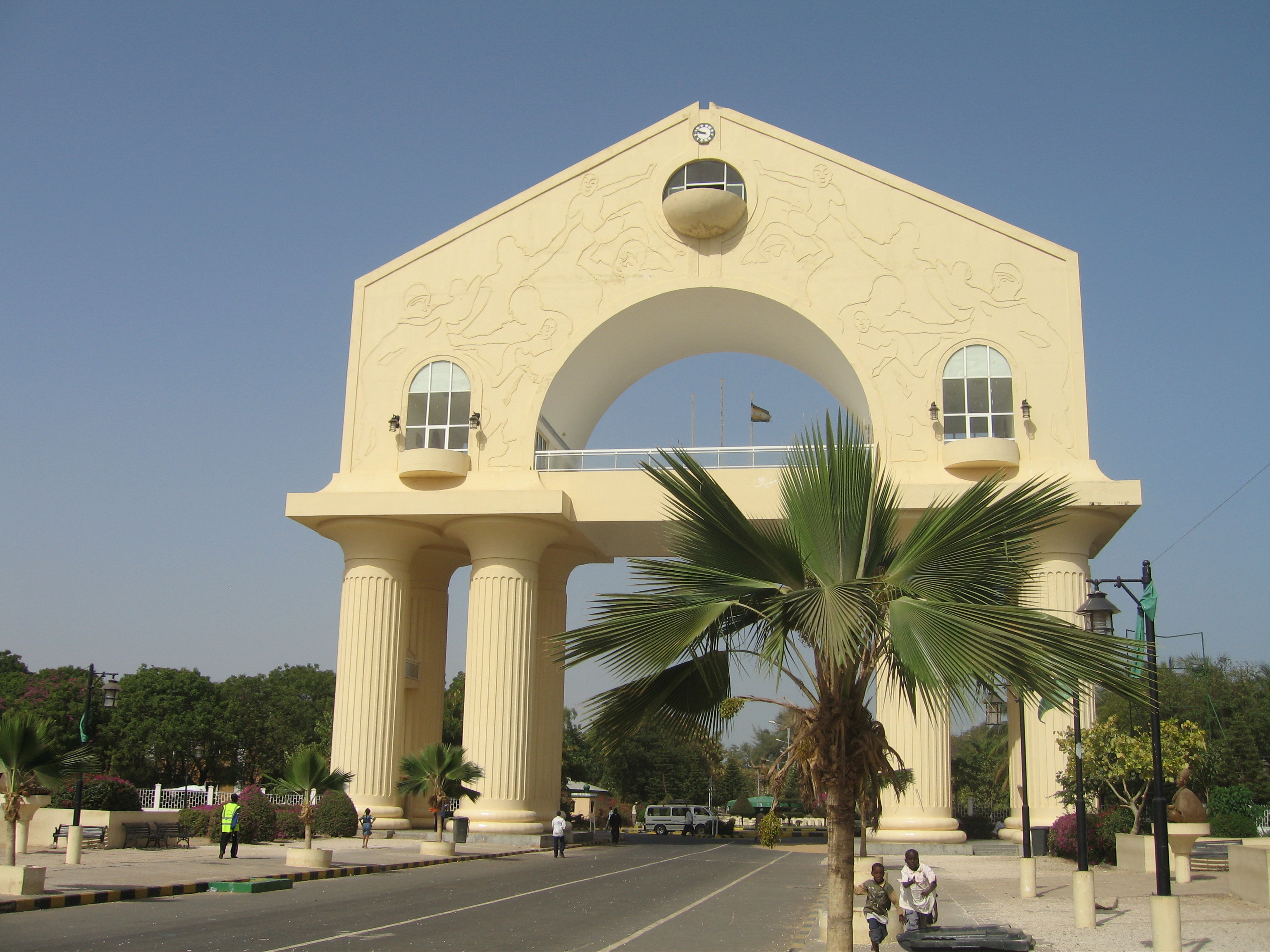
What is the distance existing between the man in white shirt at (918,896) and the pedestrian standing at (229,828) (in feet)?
50.7

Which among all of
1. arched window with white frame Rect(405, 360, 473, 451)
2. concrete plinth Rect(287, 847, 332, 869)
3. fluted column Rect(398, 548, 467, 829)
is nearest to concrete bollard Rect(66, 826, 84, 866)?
concrete plinth Rect(287, 847, 332, 869)

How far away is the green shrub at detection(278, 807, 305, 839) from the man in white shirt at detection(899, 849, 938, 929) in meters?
21.1

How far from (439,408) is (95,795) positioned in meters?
12.7

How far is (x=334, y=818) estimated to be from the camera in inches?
1161

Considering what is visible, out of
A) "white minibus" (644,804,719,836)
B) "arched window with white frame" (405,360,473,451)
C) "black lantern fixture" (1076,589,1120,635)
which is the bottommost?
"white minibus" (644,804,719,836)

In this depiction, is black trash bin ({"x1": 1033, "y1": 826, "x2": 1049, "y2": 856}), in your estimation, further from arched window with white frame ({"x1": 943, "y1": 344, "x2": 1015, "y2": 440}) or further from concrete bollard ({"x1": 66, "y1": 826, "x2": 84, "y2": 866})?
concrete bollard ({"x1": 66, "y1": 826, "x2": 84, "y2": 866})

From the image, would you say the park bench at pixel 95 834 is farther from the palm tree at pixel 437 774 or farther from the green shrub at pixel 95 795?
the palm tree at pixel 437 774

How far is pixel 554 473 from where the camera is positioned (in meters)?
31.5

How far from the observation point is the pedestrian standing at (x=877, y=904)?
1169 centimetres

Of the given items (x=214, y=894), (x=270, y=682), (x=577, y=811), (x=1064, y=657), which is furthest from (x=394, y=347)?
(x=270, y=682)

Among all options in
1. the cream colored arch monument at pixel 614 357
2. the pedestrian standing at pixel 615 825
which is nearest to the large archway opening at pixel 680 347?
the cream colored arch monument at pixel 614 357

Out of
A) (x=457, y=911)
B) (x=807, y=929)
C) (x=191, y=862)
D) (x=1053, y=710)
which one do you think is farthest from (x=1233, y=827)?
(x=191, y=862)

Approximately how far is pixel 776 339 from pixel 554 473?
774 cm

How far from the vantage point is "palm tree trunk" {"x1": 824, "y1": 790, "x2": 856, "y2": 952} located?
9578 millimetres
